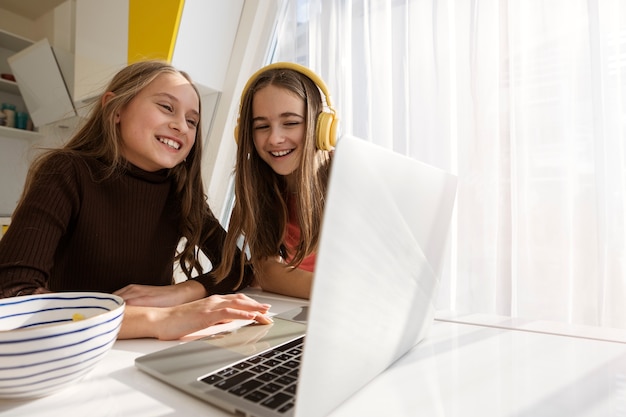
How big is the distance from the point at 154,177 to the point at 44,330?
0.79m

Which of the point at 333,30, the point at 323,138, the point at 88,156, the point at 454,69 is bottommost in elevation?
the point at 88,156

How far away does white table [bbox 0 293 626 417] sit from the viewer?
1.16 ft

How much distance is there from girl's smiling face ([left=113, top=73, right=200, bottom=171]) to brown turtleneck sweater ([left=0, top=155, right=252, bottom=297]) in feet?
0.23

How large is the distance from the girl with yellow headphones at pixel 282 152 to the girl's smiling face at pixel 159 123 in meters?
0.16

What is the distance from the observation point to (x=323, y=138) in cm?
106

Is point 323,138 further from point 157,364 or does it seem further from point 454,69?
point 157,364

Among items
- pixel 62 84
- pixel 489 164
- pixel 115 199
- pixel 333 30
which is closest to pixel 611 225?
pixel 489 164

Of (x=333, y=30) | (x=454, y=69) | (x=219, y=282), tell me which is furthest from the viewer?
(x=333, y=30)

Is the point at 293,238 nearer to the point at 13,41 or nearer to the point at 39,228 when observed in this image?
the point at 39,228

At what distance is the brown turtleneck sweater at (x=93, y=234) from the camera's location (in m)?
0.74

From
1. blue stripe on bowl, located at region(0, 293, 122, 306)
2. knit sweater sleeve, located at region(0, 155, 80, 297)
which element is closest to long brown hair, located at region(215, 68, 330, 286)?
knit sweater sleeve, located at region(0, 155, 80, 297)

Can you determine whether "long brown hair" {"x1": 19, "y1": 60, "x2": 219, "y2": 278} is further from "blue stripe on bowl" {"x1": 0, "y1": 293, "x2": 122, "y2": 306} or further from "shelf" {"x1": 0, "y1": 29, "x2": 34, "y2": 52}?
"shelf" {"x1": 0, "y1": 29, "x2": 34, "y2": 52}

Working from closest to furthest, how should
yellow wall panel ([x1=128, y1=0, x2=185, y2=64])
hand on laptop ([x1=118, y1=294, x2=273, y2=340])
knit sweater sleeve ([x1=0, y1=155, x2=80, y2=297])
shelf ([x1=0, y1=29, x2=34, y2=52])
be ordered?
hand on laptop ([x1=118, y1=294, x2=273, y2=340]) < knit sweater sleeve ([x1=0, y1=155, x2=80, y2=297]) < yellow wall panel ([x1=128, y1=0, x2=185, y2=64]) < shelf ([x1=0, y1=29, x2=34, y2=52])

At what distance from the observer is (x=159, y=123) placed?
38.9 inches
